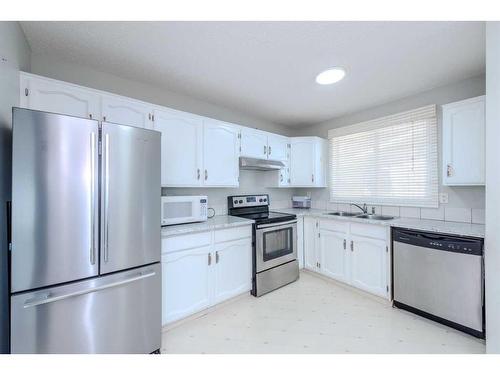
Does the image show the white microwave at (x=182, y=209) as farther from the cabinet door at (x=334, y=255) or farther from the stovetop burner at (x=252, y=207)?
the cabinet door at (x=334, y=255)

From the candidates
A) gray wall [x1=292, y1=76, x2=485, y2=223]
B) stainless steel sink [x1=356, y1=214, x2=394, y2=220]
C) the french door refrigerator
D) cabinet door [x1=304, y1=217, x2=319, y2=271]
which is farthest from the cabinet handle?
the french door refrigerator

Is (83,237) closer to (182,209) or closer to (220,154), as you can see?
(182,209)

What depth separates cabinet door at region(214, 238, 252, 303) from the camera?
221 cm

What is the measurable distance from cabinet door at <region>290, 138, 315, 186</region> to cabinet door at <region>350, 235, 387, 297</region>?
1132 millimetres

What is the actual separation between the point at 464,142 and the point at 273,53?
1.95 meters

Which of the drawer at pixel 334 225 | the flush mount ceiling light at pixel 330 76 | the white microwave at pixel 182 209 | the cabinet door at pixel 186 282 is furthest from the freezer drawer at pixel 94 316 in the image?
the flush mount ceiling light at pixel 330 76

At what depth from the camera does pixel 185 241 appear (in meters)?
1.96

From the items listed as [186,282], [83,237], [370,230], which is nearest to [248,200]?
[186,282]

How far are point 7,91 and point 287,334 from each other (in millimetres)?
2609

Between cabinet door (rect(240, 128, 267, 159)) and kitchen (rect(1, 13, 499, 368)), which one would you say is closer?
kitchen (rect(1, 13, 499, 368))

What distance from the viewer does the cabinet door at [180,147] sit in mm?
2137

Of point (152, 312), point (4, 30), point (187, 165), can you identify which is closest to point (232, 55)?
point (187, 165)

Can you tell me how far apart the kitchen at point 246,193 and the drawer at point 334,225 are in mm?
15

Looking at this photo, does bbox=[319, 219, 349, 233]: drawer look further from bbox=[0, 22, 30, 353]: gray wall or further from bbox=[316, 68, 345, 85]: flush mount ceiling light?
bbox=[0, 22, 30, 353]: gray wall
